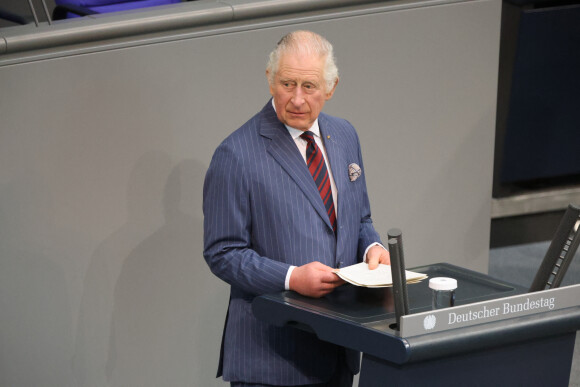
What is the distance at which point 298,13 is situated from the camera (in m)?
3.40

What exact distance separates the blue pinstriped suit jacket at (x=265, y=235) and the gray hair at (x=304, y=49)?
0.54 ft

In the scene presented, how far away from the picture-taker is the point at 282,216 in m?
2.24

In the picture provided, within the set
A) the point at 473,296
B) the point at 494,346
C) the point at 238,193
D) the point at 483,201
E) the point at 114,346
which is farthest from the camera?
the point at 483,201

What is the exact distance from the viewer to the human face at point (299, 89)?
7.18 ft

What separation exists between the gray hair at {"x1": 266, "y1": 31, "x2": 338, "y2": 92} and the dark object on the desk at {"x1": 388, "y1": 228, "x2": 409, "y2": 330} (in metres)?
0.65

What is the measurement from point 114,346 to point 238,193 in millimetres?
1293

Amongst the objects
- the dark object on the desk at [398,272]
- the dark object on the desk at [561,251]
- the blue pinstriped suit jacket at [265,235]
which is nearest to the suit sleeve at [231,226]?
the blue pinstriped suit jacket at [265,235]

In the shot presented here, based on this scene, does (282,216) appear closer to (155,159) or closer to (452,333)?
(452,333)

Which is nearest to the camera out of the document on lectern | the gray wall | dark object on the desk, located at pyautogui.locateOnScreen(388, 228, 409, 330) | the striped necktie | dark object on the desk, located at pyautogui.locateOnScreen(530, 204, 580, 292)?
dark object on the desk, located at pyautogui.locateOnScreen(388, 228, 409, 330)

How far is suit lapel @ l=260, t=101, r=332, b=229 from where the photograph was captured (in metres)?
2.26

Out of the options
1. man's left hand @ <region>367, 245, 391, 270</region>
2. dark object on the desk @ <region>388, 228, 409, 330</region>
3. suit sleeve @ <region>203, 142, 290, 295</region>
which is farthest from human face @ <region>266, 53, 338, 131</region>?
dark object on the desk @ <region>388, 228, 409, 330</region>

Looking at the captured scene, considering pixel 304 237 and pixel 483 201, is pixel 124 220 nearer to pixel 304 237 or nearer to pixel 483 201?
pixel 304 237

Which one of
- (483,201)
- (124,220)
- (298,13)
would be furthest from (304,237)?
(483,201)

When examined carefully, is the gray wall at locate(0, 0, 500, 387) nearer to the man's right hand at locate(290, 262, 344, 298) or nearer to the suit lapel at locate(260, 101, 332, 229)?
the suit lapel at locate(260, 101, 332, 229)
